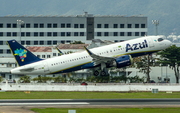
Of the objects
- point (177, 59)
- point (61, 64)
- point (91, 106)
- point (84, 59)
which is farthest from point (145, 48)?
point (91, 106)

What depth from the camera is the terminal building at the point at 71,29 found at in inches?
6437

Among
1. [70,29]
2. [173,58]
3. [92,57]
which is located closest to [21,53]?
[92,57]

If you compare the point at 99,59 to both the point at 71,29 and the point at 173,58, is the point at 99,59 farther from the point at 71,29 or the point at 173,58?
the point at 71,29

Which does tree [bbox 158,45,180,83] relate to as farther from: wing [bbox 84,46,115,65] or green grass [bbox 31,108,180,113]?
green grass [bbox 31,108,180,113]

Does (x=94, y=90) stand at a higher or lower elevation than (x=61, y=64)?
lower

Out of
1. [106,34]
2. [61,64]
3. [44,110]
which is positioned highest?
[106,34]

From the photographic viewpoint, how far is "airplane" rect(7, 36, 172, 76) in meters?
66.6

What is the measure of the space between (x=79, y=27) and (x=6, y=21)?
119 feet

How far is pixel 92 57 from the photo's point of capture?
66.8 m

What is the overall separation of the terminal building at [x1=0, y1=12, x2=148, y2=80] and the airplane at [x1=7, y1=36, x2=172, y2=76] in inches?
3741

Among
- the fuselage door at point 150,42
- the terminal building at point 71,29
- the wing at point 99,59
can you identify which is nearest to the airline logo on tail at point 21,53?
the wing at point 99,59

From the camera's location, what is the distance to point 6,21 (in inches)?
6590

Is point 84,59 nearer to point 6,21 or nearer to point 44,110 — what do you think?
point 44,110

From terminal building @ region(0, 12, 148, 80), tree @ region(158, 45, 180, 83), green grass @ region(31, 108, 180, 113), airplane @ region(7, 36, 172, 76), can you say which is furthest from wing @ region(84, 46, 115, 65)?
terminal building @ region(0, 12, 148, 80)
